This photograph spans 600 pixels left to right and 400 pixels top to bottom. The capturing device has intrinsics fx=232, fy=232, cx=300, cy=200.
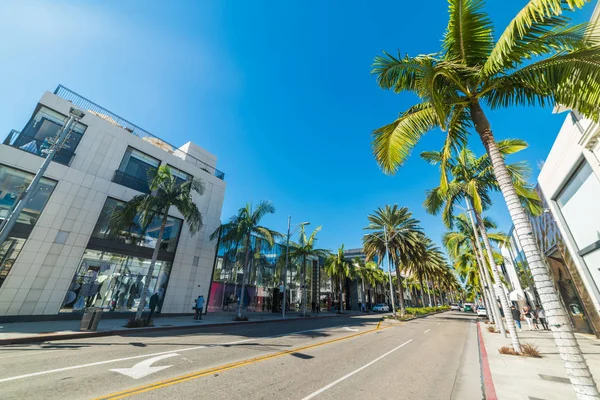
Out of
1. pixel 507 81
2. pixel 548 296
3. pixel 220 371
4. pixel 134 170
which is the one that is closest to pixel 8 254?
pixel 134 170

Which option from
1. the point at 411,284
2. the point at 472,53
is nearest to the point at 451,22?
the point at 472,53

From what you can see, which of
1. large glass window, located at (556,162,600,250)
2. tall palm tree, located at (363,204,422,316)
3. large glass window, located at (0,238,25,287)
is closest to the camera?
large glass window, located at (556,162,600,250)

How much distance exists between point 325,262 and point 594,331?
93.3 ft

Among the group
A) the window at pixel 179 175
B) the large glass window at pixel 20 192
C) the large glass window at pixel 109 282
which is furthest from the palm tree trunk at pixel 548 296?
the window at pixel 179 175

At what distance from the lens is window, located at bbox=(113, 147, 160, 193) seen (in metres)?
18.3

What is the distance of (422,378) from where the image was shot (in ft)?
21.9

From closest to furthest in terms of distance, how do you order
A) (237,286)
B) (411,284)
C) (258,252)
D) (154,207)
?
(154,207)
(237,286)
(258,252)
(411,284)

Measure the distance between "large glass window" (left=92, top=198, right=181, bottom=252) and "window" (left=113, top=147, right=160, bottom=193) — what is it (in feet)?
5.73

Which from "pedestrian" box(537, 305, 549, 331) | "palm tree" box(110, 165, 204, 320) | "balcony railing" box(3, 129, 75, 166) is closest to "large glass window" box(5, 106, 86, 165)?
"balcony railing" box(3, 129, 75, 166)

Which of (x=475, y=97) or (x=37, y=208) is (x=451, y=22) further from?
(x=37, y=208)

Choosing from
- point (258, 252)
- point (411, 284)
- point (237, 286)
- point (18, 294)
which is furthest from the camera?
point (411, 284)

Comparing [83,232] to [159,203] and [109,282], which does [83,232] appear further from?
[159,203]

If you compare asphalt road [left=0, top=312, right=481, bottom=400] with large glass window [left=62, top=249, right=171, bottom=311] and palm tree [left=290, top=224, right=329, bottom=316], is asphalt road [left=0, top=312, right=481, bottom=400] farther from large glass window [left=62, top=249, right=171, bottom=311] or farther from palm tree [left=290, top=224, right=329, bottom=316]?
palm tree [left=290, top=224, right=329, bottom=316]

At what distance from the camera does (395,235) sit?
27.4m
